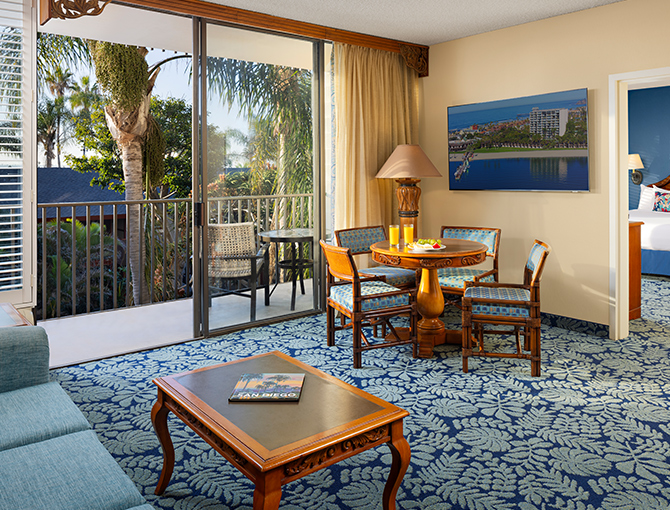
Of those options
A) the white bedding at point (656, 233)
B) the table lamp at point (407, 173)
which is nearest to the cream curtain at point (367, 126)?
the table lamp at point (407, 173)

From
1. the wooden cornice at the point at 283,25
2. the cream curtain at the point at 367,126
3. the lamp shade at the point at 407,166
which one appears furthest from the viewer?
the cream curtain at the point at 367,126

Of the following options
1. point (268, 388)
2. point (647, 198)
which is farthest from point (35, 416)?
point (647, 198)

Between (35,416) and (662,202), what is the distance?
833cm

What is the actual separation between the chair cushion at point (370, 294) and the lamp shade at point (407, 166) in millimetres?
1235

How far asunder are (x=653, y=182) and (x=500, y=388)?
269 inches

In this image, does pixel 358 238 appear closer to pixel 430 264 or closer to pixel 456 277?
pixel 456 277

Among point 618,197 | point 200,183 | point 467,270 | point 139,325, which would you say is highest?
point 200,183

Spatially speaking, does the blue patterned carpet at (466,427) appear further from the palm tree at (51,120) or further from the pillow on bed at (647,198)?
the palm tree at (51,120)

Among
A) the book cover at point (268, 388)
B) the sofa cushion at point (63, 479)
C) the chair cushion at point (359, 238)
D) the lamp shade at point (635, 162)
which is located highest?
the lamp shade at point (635, 162)

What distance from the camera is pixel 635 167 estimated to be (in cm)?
829

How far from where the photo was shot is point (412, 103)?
18.9 ft

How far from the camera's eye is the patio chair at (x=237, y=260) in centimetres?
451

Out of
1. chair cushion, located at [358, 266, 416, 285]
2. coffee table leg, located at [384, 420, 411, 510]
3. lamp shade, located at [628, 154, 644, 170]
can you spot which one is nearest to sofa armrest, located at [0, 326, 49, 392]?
coffee table leg, located at [384, 420, 411, 510]

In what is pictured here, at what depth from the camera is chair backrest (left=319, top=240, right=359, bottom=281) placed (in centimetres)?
372
